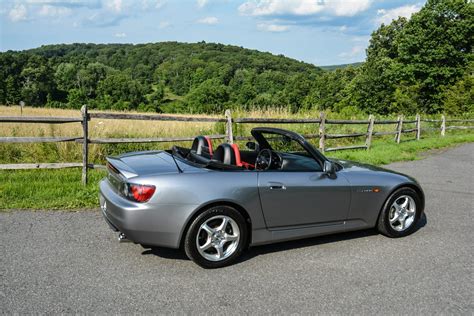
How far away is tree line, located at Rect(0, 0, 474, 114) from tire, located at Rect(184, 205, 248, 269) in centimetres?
2886

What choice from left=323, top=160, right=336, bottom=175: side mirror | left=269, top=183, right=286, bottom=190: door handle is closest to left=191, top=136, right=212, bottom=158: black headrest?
left=269, top=183, right=286, bottom=190: door handle

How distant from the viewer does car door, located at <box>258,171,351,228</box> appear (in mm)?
4180

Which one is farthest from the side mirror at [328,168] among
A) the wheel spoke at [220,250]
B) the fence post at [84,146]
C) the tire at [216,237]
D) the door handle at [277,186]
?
the fence post at [84,146]

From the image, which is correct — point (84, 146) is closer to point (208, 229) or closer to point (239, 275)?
point (208, 229)

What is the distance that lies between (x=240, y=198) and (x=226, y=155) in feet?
1.81

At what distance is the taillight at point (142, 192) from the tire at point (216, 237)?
478 mm

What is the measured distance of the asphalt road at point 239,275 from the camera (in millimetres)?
3246

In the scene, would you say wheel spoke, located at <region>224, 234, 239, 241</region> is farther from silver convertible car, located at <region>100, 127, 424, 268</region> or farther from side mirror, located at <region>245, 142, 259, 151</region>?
side mirror, located at <region>245, 142, 259, 151</region>

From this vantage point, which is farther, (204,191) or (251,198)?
(251,198)

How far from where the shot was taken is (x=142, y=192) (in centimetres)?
376

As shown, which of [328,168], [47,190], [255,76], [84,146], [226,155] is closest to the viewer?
[226,155]

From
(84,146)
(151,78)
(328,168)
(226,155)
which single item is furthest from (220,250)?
(151,78)

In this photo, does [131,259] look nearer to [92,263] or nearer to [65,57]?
[92,263]

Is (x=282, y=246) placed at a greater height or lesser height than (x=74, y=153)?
lesser
